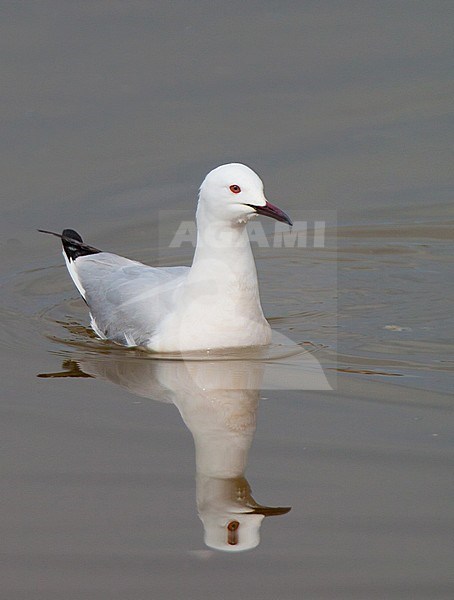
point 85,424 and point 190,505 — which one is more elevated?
point 85,424

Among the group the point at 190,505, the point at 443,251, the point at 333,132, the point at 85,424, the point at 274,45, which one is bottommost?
the point at 190,505

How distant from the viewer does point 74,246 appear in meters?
8.60

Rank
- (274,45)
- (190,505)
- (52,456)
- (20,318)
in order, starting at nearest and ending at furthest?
1. (190,505)
2. (52,456)
3. (20,318)
4. (274,45)

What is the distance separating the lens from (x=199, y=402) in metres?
6.68

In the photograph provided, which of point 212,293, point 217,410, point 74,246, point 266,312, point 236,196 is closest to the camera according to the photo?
point 217,410

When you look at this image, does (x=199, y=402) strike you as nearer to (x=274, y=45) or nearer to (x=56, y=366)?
(x=56, y=366)

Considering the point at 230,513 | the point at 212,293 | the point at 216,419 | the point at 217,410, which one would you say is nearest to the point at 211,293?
the point at 212,293

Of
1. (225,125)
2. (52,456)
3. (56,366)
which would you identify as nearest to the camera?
(52,456)

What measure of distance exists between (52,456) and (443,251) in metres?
4.00

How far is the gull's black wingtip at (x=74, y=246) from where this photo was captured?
8.57 m

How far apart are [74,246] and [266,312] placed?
4.64ft

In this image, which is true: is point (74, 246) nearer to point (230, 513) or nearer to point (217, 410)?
point (217, 410)

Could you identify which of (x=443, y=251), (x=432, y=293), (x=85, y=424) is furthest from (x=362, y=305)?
(x=85, y=424)

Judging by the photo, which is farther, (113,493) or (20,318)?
(20,318)
